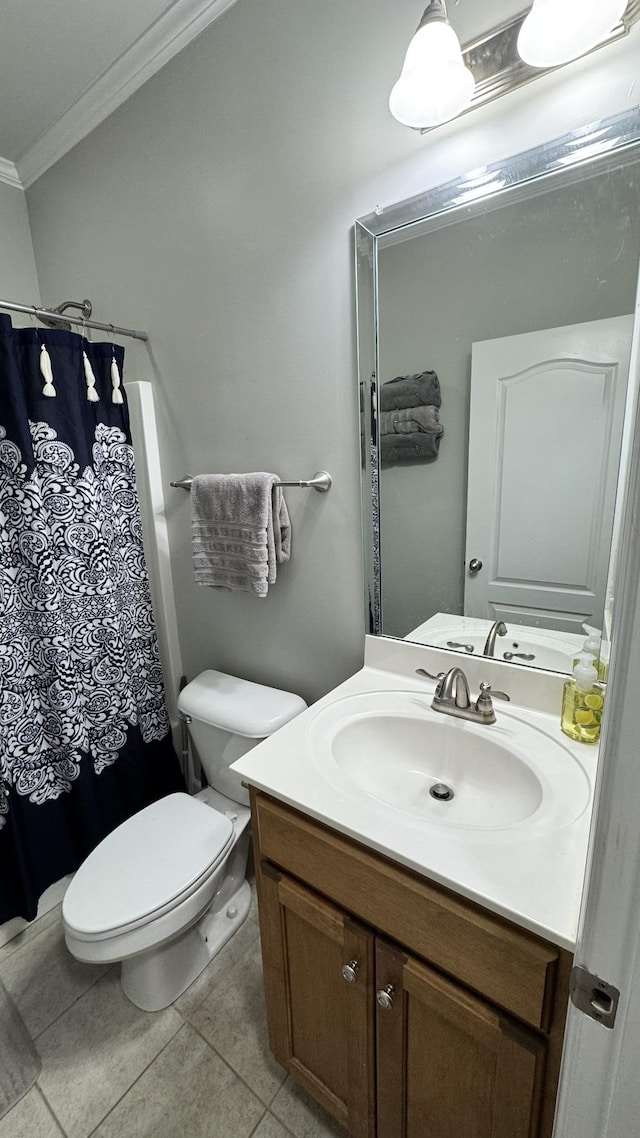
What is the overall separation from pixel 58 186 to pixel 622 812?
2.46 m

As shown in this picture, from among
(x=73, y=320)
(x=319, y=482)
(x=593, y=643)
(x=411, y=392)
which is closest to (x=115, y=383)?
(x=73, y=320)

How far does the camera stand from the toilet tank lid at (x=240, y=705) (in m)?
1.36

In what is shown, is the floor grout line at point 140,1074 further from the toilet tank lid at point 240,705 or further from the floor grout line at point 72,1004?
the toilet tank lid at point 240,705

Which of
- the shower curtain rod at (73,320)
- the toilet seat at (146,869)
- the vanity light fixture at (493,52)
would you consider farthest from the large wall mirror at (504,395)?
the shower curtain rod at (73,320)

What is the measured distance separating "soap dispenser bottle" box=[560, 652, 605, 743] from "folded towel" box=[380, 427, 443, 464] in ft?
1.91

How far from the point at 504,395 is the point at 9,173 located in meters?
2.15

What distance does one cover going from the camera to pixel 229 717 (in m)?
1.41

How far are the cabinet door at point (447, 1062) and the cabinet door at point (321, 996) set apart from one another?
38 mm

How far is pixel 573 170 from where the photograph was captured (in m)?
0.87

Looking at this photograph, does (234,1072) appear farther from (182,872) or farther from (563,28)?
(563,28)

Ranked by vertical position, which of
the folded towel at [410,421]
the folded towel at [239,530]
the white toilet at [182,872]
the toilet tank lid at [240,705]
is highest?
the folded towel at [410,421]

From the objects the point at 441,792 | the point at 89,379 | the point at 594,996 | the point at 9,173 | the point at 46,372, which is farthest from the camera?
the point at 9,173

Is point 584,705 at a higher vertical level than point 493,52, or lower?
lower

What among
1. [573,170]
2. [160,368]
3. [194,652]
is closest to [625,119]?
[573,170]
